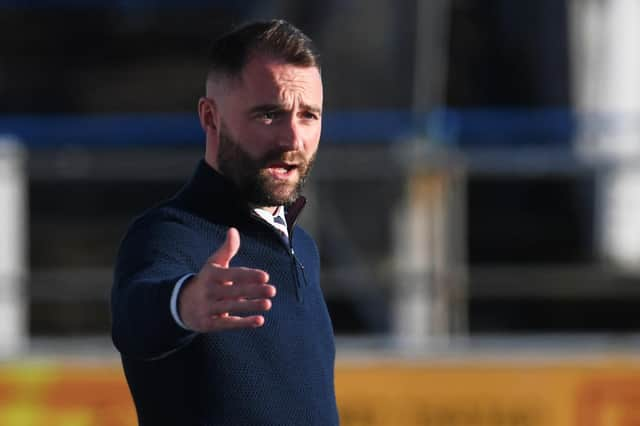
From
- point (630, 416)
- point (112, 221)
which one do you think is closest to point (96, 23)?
point (112, 221)

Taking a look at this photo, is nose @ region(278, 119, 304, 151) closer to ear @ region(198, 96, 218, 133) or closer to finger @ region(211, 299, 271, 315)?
ear @ region(198, 96, 218, 133)

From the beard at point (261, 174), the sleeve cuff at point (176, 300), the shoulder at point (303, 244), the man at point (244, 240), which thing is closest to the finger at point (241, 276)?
the sleeve cuff at point (176, 300)

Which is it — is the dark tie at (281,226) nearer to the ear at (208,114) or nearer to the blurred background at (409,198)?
the ear at (208,114)

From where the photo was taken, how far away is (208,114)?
2.87 meters

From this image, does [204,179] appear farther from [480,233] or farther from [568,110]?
[568,110]

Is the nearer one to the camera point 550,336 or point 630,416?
point 630,416

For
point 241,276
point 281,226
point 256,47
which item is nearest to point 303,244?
point 281,226

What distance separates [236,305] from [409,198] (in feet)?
19.1

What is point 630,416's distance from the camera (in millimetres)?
6984

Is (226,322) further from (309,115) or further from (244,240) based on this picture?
(309,115)

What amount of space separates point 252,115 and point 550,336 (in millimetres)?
5335

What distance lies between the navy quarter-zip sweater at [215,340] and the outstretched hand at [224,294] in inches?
5.8

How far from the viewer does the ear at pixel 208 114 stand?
112 inches

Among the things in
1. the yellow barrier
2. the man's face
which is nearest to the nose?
the man's face
